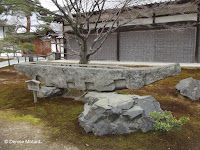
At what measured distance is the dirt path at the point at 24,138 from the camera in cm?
274

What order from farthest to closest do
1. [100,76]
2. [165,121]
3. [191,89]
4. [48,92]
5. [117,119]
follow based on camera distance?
[48,92] < [191,89] < [100,76] < [117,119] < [165,121]

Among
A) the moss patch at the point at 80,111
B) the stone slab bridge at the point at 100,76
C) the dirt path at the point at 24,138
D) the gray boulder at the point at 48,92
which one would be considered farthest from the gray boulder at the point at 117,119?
the gray boulder at the point at 48,92

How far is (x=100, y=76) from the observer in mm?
4113

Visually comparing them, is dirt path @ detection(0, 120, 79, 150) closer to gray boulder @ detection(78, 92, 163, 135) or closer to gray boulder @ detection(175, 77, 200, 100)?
gray boulder @ detection(78, 92, 163, 135)

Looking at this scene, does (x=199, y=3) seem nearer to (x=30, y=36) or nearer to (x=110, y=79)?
(x=110, y=79)

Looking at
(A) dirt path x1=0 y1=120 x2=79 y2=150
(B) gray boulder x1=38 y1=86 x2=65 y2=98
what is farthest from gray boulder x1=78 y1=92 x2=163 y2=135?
(B) gray boulder x1=38 y1=86 x2=65 y2=98

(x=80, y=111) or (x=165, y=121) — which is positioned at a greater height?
(x=165, y=121)

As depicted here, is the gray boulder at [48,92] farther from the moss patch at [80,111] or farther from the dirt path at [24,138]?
the dirt path at [24,138]

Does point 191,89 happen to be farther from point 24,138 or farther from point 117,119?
point 24,138

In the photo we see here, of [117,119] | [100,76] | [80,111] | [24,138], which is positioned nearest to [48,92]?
[80,111]

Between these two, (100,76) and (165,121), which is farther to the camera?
(100,76)

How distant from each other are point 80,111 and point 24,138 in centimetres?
155

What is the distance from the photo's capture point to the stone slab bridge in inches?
144

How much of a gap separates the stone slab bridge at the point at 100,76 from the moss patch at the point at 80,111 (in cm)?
73
